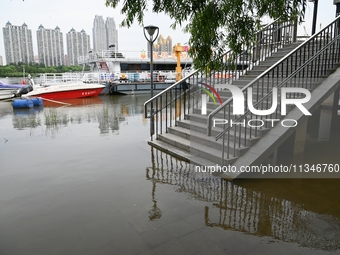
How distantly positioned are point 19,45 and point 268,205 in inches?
2968

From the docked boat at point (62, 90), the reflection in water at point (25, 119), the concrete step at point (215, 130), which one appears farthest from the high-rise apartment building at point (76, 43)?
the concrete step at point (215, 130)

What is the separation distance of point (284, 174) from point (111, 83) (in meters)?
19.8

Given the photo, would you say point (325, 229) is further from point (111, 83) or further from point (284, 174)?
point (111, 83)

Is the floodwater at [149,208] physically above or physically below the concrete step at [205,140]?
below

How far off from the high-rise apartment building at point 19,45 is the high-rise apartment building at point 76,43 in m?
→ 10.8

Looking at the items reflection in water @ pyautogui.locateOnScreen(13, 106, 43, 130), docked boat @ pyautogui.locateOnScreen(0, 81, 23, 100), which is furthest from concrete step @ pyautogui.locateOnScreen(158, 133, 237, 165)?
docked boat @ pyautogui.locateOnScreen(0, 81, 23, 100)

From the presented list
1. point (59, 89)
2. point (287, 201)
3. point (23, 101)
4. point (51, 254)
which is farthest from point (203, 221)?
point (59, 89)

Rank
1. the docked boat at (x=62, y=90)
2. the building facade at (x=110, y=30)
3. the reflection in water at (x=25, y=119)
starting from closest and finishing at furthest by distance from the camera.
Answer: the reflection in water at (x=25, y=119) < the docked boat at (x=62, y=90) < the building facade at (x=110, y=30)

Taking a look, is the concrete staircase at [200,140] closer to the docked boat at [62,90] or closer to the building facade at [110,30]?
the docked boat at [62,90]

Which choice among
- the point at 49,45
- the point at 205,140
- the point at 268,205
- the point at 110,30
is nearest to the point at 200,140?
the point at 205,140

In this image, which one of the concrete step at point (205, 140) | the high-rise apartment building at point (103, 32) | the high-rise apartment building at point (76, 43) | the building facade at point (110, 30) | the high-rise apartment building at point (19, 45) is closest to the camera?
the concrete step at point (205, 140)

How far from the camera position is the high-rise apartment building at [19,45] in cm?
6366

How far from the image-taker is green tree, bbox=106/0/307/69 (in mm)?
3252

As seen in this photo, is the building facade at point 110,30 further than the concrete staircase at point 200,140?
Yes
